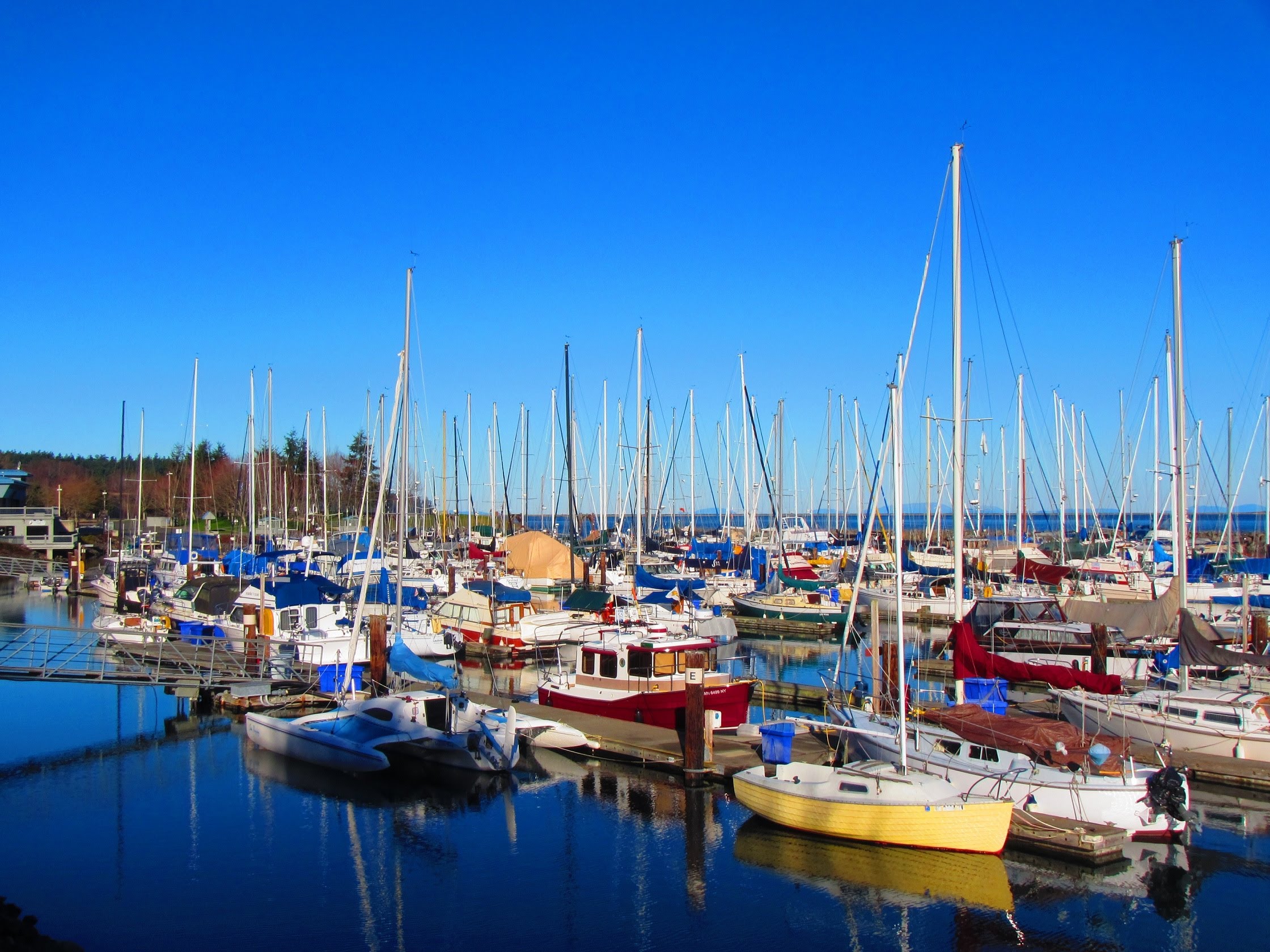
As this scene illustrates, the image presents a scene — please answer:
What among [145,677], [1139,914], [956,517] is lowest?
[1139,914]

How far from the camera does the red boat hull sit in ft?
92.7

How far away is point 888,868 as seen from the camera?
764 inches

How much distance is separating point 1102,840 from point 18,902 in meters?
19.3

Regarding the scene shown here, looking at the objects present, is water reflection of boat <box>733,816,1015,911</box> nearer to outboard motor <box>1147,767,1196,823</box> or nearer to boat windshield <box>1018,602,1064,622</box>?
outboard motor <box>1147,767,1196,823</box>

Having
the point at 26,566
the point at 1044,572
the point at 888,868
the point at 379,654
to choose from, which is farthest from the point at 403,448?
the point at 26,566

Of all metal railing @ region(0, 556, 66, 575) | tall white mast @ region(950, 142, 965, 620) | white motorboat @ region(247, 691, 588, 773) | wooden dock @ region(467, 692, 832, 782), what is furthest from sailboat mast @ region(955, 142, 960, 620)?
metal railing @ region(0, 556, 66, 575)

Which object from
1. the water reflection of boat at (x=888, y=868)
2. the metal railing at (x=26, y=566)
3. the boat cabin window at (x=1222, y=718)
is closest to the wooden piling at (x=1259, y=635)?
the boat cabin window at (x=1222, y=718)

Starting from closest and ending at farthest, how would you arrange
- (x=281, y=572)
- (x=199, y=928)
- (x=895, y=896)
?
(x=199, y=928) < (x=895, y=896) < (x=281, y=572)

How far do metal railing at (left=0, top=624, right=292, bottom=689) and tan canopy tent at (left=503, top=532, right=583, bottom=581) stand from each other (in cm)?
1963

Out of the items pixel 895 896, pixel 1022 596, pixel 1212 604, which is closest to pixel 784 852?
pixel 895 896

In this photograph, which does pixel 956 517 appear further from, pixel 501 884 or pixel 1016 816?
pixel 501 884

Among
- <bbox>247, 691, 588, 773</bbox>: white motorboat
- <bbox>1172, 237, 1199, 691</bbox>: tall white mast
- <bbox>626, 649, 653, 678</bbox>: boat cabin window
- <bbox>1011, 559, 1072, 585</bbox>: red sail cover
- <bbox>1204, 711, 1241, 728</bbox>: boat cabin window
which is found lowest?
<bbox>247, 691, 588, 773</bbox>: white motorboat

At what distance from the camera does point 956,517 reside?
26297 mm

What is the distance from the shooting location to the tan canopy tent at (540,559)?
55.0 m
